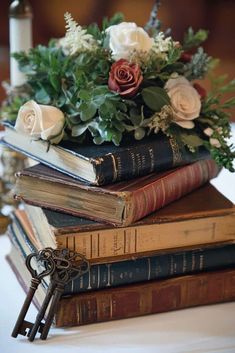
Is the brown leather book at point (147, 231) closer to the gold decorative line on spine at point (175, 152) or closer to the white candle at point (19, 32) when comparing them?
the gold decorative line on spine at point (175, 152)

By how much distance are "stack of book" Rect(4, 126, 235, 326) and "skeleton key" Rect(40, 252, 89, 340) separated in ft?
0.06

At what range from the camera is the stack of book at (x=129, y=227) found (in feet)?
2.89

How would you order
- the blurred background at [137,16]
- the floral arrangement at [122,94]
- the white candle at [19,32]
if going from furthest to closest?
the blurred background at [137,16]
the white candle at [19,32]
the floral arrangement at [122,94]

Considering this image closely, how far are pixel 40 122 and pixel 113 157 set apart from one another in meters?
0.13

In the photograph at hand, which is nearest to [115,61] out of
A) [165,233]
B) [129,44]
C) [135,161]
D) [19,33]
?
[129,44]

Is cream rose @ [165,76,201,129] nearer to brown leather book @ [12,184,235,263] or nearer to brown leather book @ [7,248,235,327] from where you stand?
brown leather book @ [12,184,235,263]

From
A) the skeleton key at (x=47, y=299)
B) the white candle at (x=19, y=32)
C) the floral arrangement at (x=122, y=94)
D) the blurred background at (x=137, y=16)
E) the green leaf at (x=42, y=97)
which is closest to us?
the skeleton key at (x=47, y=299)

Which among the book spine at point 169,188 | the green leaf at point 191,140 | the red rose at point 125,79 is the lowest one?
the book spine at point 169,188

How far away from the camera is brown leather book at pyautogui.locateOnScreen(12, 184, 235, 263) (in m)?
0.87

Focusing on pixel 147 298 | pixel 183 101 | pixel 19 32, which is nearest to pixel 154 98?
pixel 183 101

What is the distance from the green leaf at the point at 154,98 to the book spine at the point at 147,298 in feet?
0.86

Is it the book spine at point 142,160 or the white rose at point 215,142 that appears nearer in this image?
the book spine at point 142,160

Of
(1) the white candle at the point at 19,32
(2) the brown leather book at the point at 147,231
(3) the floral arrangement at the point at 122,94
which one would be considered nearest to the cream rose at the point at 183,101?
(3) the floral arrangement at the point at 122,94

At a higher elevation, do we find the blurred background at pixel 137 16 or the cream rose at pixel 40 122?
the cream rose at pixel 40 122
